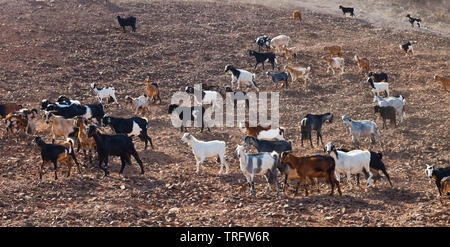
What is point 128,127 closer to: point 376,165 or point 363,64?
point 376,165

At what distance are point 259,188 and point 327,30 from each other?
20662 mm

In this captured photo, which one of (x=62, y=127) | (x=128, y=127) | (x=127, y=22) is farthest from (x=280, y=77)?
(x=62, y=127)

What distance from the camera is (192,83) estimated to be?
73.0 ft

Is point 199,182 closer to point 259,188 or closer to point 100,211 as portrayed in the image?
point 259,188

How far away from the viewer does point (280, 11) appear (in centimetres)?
3491

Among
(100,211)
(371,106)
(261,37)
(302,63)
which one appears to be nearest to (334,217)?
(100,211)

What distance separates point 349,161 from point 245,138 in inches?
108

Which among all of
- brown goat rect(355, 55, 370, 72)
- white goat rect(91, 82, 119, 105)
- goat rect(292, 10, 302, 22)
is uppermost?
goat rect(292, 10, 302, 22)

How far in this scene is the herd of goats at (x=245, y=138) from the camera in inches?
481

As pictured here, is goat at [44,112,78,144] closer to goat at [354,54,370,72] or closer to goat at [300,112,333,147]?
goat at [300,112,333,147]

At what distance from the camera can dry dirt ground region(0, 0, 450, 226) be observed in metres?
10.9

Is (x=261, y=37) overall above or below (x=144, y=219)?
above

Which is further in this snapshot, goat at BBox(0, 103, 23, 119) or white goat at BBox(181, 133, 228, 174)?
goat at BBox(0, 103, 23, 119)

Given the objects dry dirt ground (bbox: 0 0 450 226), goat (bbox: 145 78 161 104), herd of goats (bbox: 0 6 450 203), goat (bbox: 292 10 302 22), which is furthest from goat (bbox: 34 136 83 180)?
goat (bbox: 292 10 302 22)
